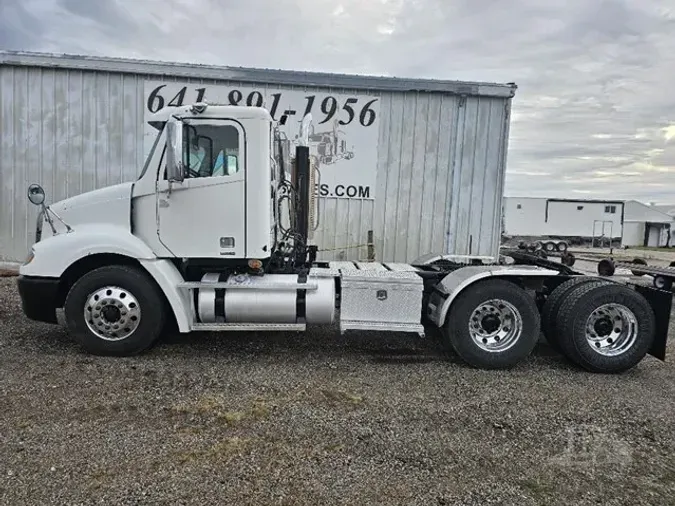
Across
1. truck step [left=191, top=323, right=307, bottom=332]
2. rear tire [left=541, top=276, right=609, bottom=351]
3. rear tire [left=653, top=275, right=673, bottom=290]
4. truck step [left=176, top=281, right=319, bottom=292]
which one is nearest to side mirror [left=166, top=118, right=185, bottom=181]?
truck step [left=176, top=281, right=319, bottom=292]

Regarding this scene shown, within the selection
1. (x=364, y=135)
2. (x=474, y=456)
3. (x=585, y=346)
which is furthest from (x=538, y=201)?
(x=474, y=456)

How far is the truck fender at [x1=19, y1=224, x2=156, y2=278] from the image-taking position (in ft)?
17.4

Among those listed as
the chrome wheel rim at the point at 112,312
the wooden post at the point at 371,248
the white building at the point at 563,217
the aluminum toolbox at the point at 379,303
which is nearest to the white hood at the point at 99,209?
the chrome wheel rim at the point at 112,312

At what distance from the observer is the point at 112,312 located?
5.34m

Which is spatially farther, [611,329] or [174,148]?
[611,329]

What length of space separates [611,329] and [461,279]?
5.81ft

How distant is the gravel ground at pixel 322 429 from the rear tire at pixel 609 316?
0.62 feet

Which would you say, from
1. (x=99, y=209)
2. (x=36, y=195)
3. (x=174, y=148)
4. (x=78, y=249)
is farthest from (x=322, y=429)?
(x=36, y=195)

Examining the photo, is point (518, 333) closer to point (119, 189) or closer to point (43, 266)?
point (119, 189)

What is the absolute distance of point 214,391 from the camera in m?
4.57

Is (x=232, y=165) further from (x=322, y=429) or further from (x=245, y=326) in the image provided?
(x=322, y=429)

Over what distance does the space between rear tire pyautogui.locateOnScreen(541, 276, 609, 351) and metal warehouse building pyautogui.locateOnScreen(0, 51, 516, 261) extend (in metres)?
3.58

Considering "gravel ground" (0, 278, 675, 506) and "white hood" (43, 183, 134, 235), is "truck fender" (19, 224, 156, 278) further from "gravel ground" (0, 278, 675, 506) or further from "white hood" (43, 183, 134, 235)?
"gravel ground" (0, 278, 675, 506)

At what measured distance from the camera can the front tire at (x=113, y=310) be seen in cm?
533
